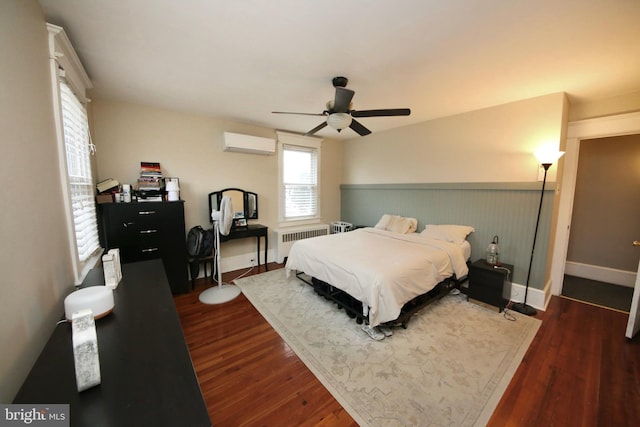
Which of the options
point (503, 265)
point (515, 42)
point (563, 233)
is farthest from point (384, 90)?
point (563, 233)

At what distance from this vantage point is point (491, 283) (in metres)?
2.74

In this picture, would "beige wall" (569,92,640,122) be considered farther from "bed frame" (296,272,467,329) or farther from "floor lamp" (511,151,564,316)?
"bed frame" (296,272,467,329)

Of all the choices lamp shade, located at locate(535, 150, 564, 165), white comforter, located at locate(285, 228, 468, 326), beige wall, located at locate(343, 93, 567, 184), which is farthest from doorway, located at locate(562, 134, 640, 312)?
white comforter, located at locate(285, 228, 468, 326)

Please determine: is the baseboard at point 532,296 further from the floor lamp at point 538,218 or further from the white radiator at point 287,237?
the white radiator at point 287,237

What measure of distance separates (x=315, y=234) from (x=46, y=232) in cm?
380

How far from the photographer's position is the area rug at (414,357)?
156 cm

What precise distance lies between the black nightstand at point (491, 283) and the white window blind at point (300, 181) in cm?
304

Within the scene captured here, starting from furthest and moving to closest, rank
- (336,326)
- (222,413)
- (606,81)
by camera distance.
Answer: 1. (336,326)
2. (606,81)
3. (222,413)

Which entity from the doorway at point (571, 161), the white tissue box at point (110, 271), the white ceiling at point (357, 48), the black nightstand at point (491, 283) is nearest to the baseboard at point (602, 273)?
the doorway at point (571, 161)

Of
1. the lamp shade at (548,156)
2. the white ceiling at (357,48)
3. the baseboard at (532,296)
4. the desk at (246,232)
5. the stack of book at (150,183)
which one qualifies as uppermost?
the white ceiling at (357,48)

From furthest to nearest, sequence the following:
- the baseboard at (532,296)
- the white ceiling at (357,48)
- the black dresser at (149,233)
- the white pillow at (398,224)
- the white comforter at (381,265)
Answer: the white pillow at (398,224)
the baseboard at (532,296)
the black dresser at (149,233)
the white comforter at (381,265)
the white ceiling at (357,48)

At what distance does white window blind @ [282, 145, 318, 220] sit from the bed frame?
181 cm

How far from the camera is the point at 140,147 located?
311 cm

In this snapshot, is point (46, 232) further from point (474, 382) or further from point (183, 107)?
point (474, 382)
